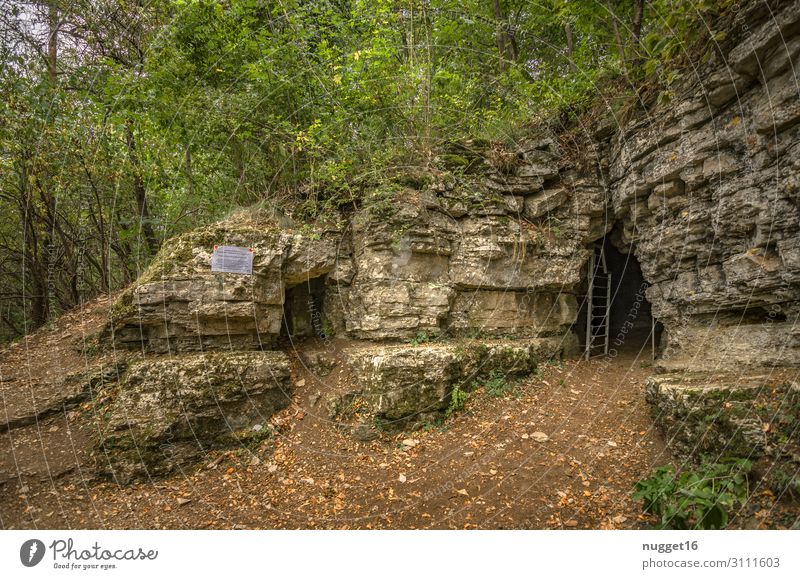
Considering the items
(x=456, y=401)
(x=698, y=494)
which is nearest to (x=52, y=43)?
(x=456, y=401)

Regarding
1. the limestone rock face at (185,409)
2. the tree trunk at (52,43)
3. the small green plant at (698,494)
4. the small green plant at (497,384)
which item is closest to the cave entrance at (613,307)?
the small green plant at (497,384)

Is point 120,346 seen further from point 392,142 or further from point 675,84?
point 675,84

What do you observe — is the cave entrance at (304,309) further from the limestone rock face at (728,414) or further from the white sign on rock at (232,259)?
the limestone rock face at (728,414)

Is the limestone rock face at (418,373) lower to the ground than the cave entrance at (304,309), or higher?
lower

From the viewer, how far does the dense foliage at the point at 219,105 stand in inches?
271

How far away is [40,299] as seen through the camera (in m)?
8.68

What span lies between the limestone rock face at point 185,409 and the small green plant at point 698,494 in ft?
19.0

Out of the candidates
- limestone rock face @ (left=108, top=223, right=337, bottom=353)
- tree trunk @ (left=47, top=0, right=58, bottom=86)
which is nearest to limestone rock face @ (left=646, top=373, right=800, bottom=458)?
limestone rock face @ (left=108, top=223, right=337, bottom=353)

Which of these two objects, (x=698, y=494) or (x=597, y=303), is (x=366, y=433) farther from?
(x=597, y=303)

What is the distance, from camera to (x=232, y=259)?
685 cm

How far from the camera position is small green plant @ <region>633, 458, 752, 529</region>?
346 cm

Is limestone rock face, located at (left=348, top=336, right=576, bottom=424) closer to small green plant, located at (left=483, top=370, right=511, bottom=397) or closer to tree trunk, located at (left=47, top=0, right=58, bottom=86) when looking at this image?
small green plant, located at (left=483, top=370, right=511, bottom=397)

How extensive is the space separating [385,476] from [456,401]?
1.91 metres

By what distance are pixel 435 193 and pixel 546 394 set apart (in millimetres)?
4697
